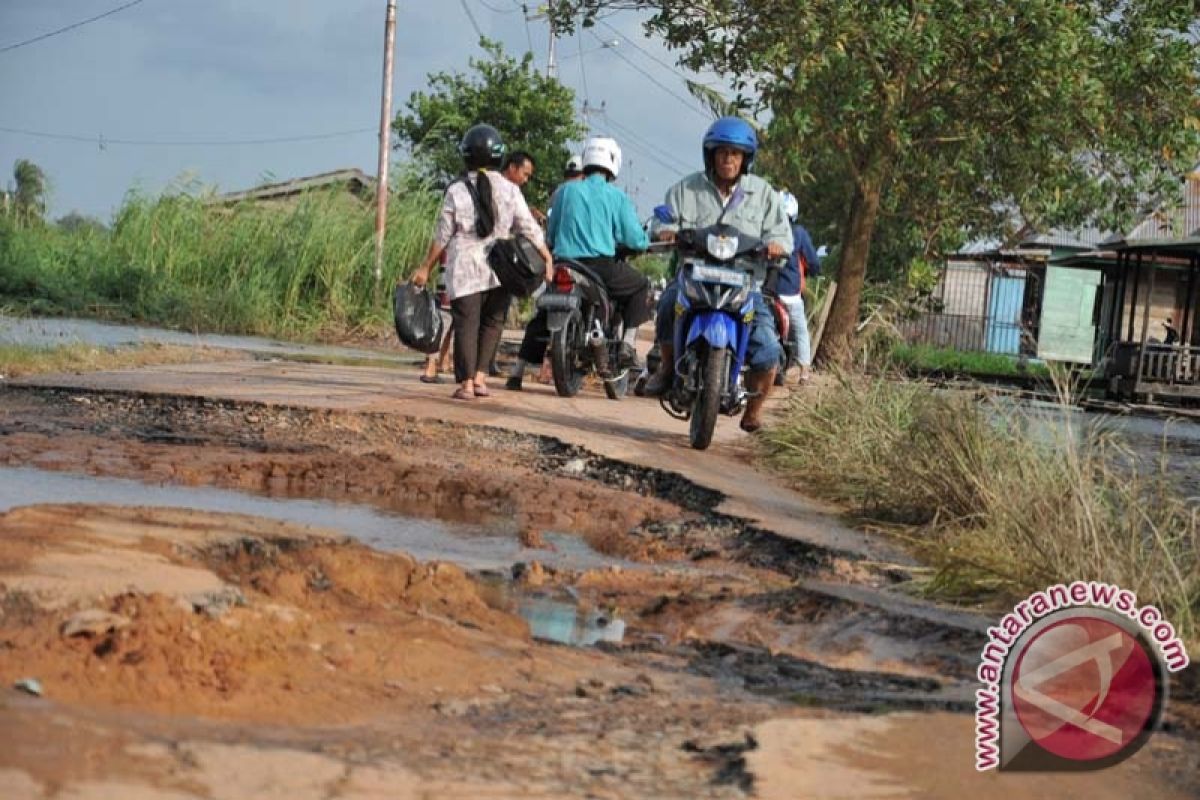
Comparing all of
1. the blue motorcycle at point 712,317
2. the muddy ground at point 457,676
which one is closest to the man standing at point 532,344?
the blue motorcycle at point 712,317

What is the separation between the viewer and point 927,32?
658 inches

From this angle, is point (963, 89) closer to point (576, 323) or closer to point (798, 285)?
point (798, 285)

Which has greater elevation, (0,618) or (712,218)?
(712,218)

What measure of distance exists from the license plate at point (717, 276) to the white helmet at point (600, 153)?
2.93 metres

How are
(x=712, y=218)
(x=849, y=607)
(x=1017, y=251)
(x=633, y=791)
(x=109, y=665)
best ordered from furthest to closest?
(x=1017, y=251)
(x=712, y=218)
(x=849, y=607)
(x=109, y=665)
(x=633, y=791)

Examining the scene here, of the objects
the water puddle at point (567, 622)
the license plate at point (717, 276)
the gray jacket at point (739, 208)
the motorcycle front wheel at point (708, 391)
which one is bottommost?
the water puddle at point (567, 622)

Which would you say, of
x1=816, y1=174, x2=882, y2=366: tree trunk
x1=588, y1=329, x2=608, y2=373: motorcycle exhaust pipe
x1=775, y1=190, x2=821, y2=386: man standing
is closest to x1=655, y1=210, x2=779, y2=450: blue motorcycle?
x1=588, y1=329, x2=608, y2=373: motorcycle exhaust pipe

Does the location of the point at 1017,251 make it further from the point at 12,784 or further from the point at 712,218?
the point at 12,784

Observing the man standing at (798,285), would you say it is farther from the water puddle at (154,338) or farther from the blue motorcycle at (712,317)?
the blue motorcycle at (712,317)

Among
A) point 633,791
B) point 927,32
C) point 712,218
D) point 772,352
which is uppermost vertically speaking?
point 927,32

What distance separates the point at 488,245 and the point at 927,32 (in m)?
8.23

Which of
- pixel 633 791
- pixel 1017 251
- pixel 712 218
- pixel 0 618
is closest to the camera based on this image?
pixel 633 791

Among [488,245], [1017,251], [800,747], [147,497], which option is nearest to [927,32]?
[488,245]
